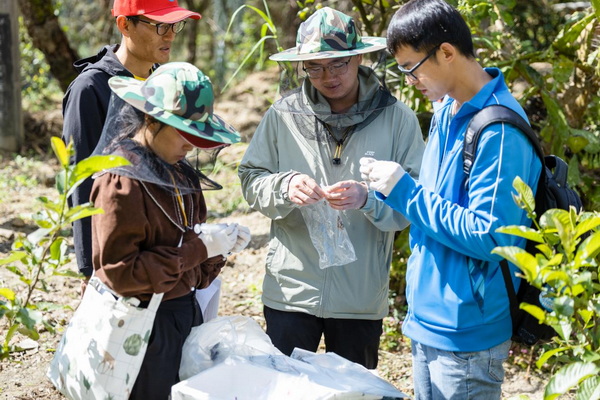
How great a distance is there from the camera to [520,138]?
2.09 meters

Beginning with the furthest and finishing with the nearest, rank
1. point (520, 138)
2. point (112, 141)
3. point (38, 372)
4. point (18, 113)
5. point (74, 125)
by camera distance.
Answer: point (18, 113)
point (38, 372)
point (74, 125)
point (112, 141)
point (520, 138)

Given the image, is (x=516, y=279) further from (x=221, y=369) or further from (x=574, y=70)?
(x=574, y=70)

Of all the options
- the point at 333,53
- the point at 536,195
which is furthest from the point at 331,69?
the point at 536,195

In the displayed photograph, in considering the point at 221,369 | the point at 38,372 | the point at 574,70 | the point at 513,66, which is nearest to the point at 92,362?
the point at 221,369

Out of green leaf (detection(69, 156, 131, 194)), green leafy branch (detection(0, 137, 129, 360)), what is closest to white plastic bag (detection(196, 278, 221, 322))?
green leafy branch (detection(0, 137, 129, 360))

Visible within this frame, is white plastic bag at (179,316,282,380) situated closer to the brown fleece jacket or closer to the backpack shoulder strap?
the brown fleece jacket

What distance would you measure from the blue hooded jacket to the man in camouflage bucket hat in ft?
1.54

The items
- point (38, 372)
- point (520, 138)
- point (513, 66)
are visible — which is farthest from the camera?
point (513, 66)

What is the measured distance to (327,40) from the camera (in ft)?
9.11

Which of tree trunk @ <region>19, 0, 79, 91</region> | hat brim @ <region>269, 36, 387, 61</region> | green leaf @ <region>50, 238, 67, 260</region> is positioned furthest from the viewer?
tree trunk @ <region>19, 0, 79, 91</region>

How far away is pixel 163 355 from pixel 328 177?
0.93 meters

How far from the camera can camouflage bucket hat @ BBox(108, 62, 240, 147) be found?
222 cm

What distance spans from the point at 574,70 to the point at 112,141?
9.85 feet

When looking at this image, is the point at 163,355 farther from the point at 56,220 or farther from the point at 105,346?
the point at 56,220
